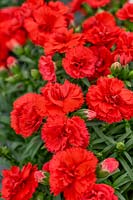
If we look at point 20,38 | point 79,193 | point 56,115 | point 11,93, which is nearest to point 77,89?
point 56,115

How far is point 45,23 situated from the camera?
1.74 meters

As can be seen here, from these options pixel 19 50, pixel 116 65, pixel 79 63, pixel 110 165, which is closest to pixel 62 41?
pixel 79 63

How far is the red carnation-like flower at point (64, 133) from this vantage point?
1358 mm

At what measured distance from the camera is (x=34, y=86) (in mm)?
1803

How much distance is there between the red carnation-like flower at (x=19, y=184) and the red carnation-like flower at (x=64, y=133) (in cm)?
12

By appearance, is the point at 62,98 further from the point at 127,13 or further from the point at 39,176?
the point at 127,13

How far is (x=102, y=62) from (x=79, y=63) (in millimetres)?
111

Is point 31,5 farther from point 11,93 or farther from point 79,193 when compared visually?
point 79,193

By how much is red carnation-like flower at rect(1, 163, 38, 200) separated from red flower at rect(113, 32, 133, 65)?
460 millimetres

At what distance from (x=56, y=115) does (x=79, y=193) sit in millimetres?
260

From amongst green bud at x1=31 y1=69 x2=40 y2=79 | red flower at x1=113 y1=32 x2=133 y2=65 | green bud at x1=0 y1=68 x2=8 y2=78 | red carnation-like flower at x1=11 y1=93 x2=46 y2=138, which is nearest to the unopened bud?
red flower at x1=113 y1=32 x2=133 y2=65

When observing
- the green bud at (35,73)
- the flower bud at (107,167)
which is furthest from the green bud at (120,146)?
the green bud at (35,73)

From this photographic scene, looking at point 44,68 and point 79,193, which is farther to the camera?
point 44,68

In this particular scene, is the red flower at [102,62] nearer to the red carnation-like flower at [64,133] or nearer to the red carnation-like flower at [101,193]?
the red carnation-like flower at [64,133]
